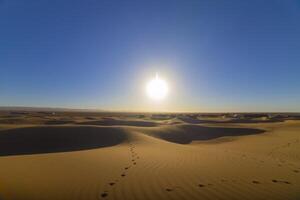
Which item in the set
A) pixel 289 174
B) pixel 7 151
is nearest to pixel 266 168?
pixel 289 174

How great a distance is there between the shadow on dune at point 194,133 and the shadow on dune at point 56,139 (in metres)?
4.88

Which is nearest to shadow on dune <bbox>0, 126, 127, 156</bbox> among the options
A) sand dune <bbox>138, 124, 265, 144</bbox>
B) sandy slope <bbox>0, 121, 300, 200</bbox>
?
sand dune <bbox>138, 124, 265, 144</bbox>

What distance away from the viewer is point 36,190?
583 cm

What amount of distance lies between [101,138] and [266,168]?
1309 centimetres

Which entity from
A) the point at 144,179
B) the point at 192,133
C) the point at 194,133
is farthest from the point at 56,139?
the point at 194,133

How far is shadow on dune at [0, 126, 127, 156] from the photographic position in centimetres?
1644

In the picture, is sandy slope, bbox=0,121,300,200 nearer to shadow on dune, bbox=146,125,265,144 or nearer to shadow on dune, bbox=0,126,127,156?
shadow on dune, bbox=0,126,127,156

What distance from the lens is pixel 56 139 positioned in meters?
18.4

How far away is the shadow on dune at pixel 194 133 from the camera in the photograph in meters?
24.0

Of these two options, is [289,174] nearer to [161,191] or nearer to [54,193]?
[161,191]

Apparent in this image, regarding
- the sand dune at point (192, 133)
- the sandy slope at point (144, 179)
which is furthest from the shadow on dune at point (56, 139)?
the sandy slope at point (144, 179)

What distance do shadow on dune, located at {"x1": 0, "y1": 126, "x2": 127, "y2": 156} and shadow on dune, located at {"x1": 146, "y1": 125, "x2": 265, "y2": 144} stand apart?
16.0 ft

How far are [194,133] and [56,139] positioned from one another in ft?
50.3

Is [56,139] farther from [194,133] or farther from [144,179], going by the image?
[194,133]
